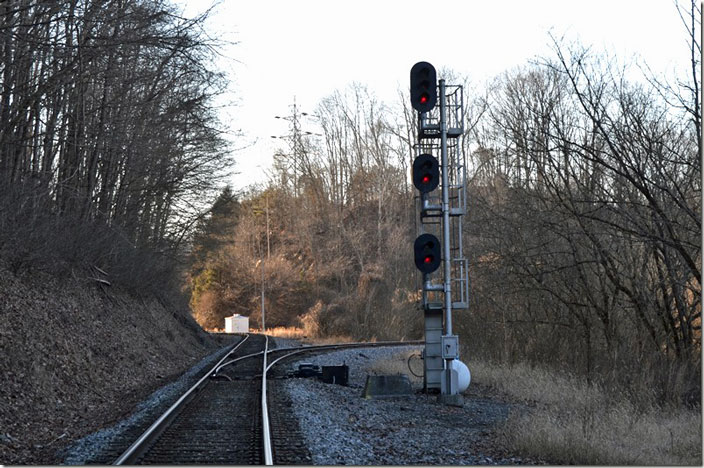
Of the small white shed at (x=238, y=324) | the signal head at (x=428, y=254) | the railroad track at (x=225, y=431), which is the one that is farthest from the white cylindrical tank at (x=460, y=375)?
the small white shed at (x=238, y=324)

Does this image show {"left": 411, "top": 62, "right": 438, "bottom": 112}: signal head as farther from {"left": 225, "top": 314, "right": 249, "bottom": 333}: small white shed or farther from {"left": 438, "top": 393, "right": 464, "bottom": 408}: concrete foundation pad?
{"left": 225, "top": 314, "right": 249, "bottom": 333}: small white shed

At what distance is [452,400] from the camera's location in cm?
1509

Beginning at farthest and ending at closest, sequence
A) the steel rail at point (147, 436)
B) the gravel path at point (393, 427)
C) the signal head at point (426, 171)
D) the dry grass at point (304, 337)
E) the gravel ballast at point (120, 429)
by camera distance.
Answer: the dry grass at point (304, 337) → the signal head at point (426, 171) → the gravel path at point (393, 427) → the gravel ballast at point (120, 429) → the steel rail at point (147, 436)

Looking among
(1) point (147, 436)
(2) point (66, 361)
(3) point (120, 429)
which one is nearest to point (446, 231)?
(3) point (120, 429)

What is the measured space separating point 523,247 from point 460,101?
5618 mm

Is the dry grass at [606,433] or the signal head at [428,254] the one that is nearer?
the dry grass at [606,433]

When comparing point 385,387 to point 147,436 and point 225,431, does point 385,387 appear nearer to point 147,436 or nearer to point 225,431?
point 225,431

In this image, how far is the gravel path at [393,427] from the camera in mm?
9422

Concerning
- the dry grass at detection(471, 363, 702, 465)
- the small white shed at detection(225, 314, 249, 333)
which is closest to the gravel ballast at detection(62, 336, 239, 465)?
the dry grass at detection(471, 363, 702, 465)

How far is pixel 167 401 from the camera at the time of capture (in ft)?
47.1

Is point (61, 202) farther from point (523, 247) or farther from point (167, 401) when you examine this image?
point (523, 247)

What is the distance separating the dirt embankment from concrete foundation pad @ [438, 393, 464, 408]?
228 inches

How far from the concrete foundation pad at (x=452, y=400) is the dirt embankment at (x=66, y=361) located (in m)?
5.80

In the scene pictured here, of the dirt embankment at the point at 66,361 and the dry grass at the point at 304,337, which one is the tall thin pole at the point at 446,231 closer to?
the dirt embankment at the point at 66,361
